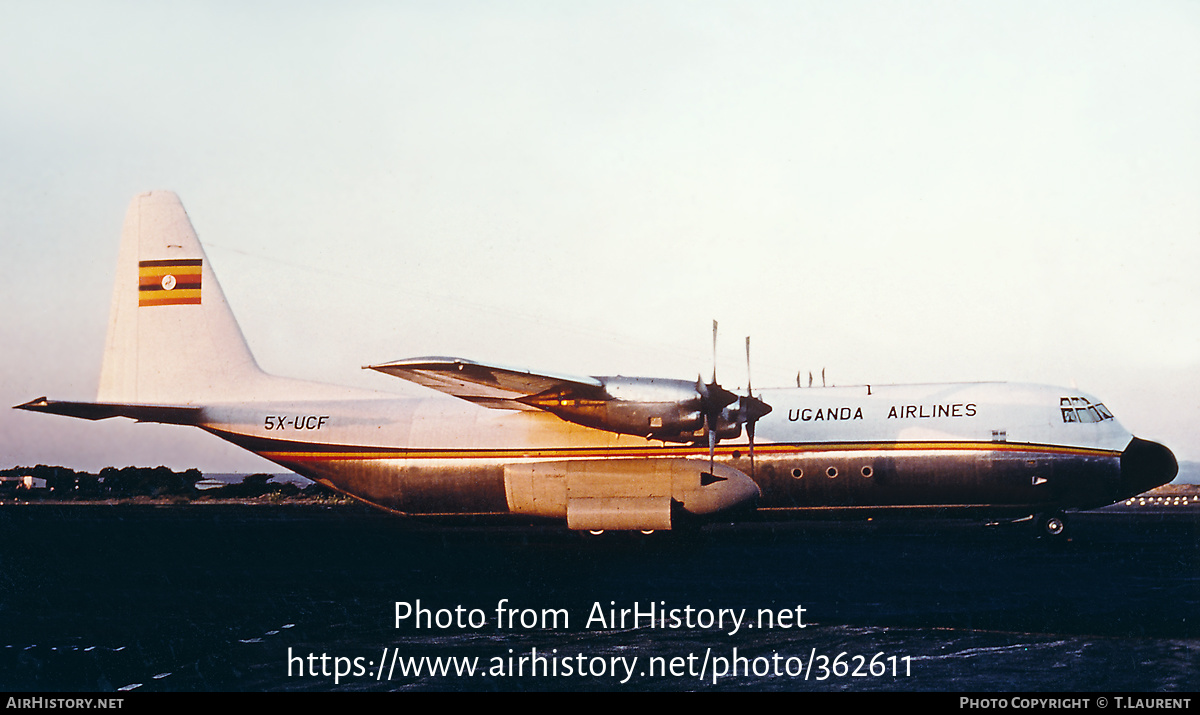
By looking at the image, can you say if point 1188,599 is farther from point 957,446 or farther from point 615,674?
point 615,674

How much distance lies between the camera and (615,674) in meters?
12.2

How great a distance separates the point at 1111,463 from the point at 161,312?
1118 inches

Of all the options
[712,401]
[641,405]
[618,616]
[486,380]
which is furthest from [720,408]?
[618,616]

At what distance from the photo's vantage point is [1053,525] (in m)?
25.8

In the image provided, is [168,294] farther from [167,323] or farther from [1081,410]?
[1081,410]

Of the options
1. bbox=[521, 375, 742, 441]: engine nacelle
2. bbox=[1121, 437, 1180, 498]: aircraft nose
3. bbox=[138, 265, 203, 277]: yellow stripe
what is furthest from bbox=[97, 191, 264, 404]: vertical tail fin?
bbox=[1121, 437, 1180, 498]: aircraft nose

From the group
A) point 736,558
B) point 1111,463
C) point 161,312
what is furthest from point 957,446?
point 161,312

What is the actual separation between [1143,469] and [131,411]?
29.0 meters

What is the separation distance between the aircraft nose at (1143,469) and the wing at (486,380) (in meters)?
14.4

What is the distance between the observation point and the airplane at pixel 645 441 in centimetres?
2316

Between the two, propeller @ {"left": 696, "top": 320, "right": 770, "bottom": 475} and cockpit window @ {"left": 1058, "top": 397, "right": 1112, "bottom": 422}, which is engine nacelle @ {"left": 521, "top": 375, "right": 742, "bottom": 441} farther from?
cockpit window @ {"left": 1058, "top": 397, "right": 1112, "bottom": 422}

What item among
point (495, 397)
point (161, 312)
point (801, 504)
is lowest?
point (801, 504)

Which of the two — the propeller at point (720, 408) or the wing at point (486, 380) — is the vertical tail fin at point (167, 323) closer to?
the wing at point (486, 380)

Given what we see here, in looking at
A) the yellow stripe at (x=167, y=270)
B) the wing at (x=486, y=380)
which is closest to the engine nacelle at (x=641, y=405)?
the wing at (x=486, y=380)
